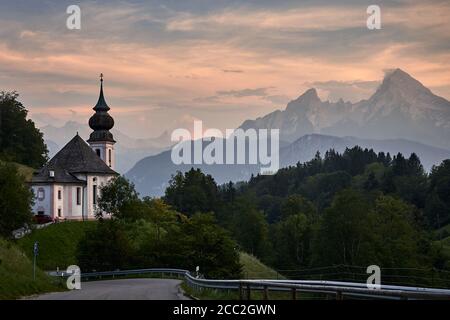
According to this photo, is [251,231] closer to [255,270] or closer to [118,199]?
[118,199]

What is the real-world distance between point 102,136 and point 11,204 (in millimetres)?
57277

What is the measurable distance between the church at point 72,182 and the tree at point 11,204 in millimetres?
37043

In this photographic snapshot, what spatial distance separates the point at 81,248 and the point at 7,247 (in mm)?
21408

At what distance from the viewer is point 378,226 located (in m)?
105

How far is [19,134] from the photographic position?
411ft

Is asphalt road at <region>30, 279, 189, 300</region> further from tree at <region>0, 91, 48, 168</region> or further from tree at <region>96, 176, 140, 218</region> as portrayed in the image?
tree at <region>0, 91, 48, 168</region>

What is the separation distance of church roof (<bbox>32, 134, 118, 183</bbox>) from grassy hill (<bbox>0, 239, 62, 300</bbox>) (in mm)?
59171

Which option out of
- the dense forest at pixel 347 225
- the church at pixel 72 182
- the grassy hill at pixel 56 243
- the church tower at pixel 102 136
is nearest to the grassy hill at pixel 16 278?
the dense forest at pixel 347 225

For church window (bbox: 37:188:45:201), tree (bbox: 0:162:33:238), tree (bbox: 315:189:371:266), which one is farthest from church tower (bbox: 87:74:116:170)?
tree (bbox: 0:162:33:238)

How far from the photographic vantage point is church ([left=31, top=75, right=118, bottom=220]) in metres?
99.4

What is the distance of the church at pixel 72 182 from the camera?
326ft

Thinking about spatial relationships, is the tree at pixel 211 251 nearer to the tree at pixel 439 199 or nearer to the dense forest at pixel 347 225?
the dense forest at pixel 347 225

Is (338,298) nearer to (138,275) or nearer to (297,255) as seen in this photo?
(138,275)

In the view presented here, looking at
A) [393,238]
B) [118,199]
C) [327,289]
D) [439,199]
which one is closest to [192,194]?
[393,238]
